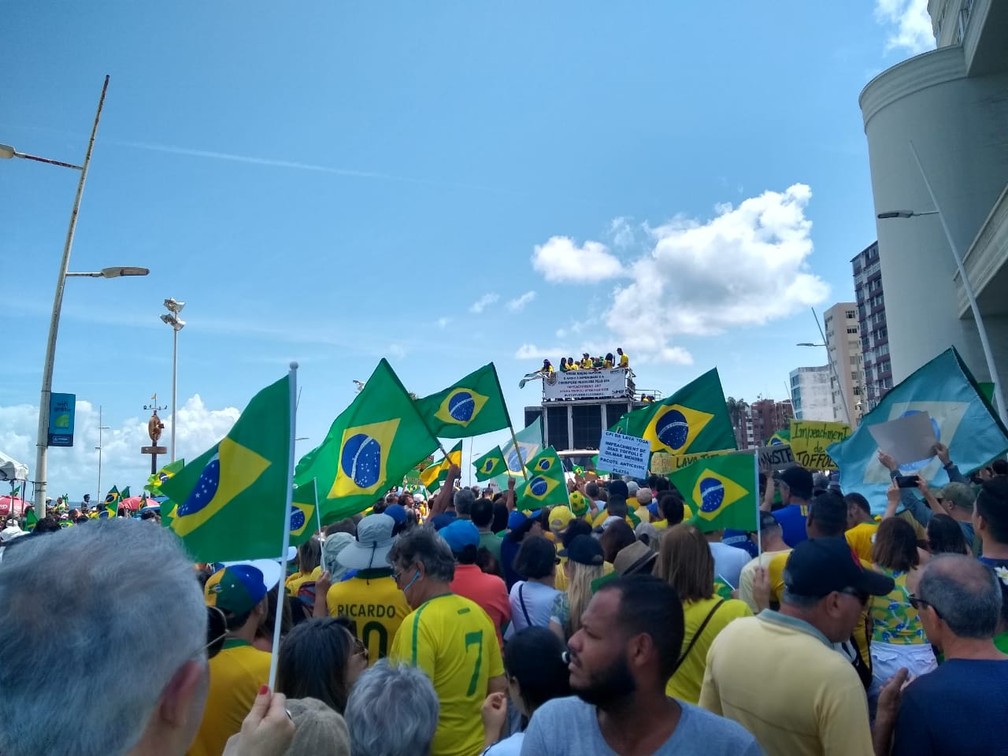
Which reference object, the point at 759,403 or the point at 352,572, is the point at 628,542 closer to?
the point at 352,572

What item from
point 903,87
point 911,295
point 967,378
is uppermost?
point 903,87

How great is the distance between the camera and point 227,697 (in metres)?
3.10

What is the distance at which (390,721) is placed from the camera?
2.68 m

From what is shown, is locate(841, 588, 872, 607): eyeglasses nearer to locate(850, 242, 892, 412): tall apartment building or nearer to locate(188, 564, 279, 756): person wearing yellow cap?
locate(188, 564, 279, 756): person wearing yellow cap

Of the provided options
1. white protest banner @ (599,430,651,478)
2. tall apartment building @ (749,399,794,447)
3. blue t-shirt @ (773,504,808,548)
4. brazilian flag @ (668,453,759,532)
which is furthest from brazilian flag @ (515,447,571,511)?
tall apartment building @ (749,399,794,447)

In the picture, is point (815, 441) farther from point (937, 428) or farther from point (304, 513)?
point (304, 513)

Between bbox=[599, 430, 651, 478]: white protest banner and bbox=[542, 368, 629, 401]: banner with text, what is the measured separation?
199 feet

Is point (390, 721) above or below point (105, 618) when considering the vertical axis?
below

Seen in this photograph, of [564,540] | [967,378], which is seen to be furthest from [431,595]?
[967,378]

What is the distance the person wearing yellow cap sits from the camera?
307 cm

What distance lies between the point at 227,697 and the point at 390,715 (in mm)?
915

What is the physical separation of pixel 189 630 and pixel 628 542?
15.2 ft

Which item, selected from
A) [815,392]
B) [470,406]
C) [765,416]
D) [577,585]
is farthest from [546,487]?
[765,416]

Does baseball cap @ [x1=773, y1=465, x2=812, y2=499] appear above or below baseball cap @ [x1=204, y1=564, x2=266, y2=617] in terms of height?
above
